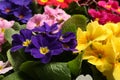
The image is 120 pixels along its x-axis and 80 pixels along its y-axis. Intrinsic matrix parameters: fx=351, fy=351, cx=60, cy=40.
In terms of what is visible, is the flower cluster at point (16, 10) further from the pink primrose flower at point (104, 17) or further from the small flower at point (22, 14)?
the pink primrose flower at point (104, 17)

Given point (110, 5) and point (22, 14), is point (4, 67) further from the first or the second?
point (110, 5)

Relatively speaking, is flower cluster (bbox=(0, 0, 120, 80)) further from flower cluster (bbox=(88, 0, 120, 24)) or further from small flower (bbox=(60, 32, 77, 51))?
flower cluster (bbox=(88, 0, 120, 24))

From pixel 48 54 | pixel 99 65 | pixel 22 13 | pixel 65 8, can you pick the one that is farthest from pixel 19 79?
pixel 65 8

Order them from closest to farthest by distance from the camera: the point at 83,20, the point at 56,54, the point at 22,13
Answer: the point at 56,54, the point at 83,20, the point at 22,13

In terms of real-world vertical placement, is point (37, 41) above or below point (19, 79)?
above

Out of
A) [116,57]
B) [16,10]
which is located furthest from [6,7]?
[116,57]

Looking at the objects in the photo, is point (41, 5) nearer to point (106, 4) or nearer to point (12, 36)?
point (106, 4)
